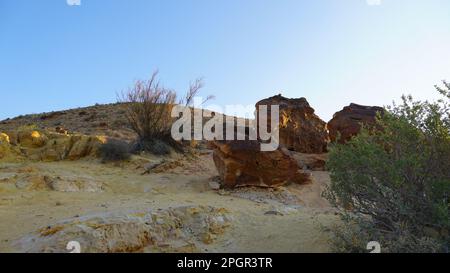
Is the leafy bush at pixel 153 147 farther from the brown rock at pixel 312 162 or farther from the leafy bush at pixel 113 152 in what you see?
the brown rock at pixel 312 162

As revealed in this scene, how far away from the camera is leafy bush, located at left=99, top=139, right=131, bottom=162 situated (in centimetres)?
991

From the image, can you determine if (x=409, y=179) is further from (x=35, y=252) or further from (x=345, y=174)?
(x=35, y=252)

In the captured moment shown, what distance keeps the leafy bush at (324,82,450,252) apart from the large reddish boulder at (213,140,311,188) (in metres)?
3.98

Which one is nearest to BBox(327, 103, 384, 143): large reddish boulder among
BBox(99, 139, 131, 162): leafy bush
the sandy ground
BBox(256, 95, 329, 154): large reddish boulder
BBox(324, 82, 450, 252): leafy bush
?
BBox(256, 95, 329, 154): large reddish boulder

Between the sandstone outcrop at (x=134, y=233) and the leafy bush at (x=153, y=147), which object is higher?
the leafy bush at (x=153, y=147)

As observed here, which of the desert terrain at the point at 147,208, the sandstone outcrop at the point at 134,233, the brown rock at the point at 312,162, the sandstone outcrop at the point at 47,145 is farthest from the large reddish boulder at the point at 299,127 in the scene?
the sandstone outcrop at the point at 134,233

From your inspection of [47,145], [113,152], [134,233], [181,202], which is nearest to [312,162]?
[181,202]

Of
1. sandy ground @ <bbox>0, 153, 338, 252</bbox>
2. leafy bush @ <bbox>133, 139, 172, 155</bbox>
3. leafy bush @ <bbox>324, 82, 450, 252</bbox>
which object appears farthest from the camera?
leafy bush @ <bbox>133, 139, 172, 155</bbox>

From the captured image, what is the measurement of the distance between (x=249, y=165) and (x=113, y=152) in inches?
157

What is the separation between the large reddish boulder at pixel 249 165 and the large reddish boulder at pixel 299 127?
11.0ft

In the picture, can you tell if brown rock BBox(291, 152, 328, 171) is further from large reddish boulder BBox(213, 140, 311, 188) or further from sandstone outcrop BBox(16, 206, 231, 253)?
sandstone outcrop BBox(16, 206, 231, 253)

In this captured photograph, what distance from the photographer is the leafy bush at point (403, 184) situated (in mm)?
3391

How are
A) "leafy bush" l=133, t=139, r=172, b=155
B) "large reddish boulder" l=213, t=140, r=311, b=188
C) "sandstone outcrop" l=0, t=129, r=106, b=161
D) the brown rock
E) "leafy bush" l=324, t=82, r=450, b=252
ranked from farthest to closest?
"leafy bush" l=133, t=139, r=172, b=155
the brown rock
"sandstone outcrop" l=0, t=129, r=106, b=161
"large reddish boulder" l=213, t=140, r=311, b=188
"leafy bush" l=324, t=82, r=450, b=252

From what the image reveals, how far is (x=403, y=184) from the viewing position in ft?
11.8
